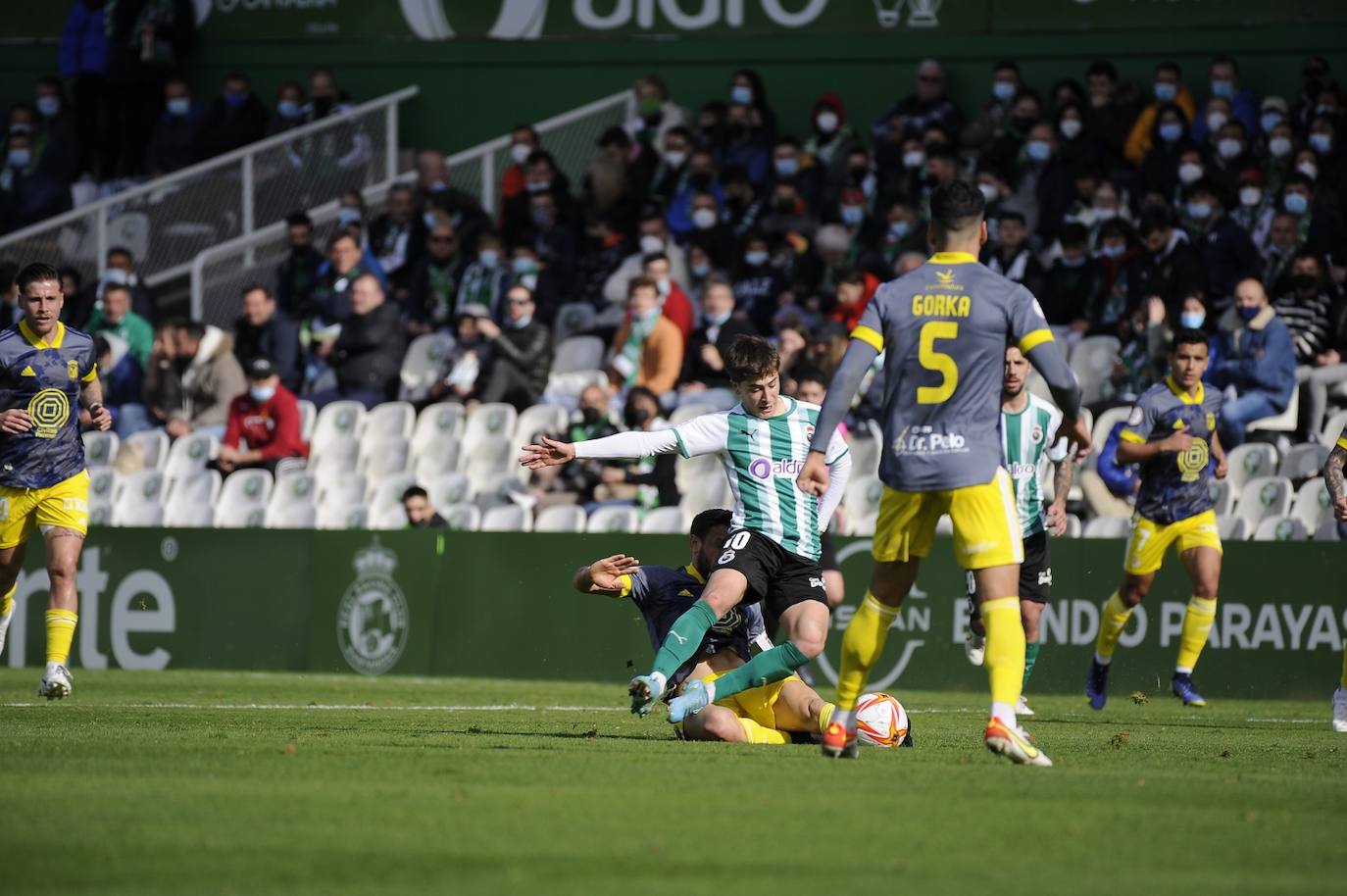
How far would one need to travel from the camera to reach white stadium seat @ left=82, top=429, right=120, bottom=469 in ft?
68.6

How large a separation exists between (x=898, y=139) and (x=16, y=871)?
16.8 metres

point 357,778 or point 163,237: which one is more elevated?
point 163,237

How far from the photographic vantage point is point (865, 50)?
2431 centimetres

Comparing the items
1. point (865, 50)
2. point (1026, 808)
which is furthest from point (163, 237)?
point (1026, 808)

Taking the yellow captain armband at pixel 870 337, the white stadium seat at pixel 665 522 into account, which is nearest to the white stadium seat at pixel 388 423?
the white stadium seat at pixel 665 522

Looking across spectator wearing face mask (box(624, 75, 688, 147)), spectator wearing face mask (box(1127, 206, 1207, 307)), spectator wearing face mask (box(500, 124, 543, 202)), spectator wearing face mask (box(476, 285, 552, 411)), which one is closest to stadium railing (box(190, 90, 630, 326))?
spectator wearing face mask (box(500, 124, 543, 202))

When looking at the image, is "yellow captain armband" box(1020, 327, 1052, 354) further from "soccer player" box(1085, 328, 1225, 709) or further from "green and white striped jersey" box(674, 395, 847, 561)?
"soccer player" box(1085, 328, 1225, 709)

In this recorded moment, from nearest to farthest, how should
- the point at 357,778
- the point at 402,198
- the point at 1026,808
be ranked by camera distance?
the point at 1026,808
the point at 357,778
the point at 402,198

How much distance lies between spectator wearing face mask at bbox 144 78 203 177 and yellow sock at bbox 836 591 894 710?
18.6 metres

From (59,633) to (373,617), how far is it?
5.42m

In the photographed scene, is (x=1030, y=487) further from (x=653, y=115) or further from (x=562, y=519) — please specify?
(x=653, y=115)

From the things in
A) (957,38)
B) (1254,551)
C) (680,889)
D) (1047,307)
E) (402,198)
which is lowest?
(680,889)

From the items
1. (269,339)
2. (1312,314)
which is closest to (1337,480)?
(1312,314)

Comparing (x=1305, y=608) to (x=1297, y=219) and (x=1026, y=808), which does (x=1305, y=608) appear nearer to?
(x=1297, y=219)
